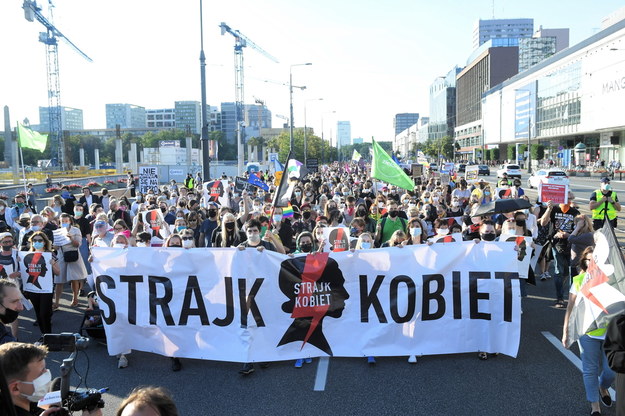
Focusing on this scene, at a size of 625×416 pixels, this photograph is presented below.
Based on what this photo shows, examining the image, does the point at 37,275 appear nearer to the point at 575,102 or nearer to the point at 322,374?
the point at 322,374

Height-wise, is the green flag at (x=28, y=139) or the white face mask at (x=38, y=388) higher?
the green flag at (x=28, y=139)

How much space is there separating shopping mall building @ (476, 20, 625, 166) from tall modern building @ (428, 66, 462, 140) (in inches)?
2062

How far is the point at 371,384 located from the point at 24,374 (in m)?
3.61

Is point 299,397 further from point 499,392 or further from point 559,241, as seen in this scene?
point 559,241

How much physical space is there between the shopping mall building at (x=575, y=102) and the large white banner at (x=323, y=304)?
5076 cm

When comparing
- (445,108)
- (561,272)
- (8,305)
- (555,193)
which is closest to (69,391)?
(8,305)

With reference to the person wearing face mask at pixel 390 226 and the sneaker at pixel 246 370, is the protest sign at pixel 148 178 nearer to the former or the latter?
the person wearing face mask at pixel 390 226

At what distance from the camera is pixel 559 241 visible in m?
8.70

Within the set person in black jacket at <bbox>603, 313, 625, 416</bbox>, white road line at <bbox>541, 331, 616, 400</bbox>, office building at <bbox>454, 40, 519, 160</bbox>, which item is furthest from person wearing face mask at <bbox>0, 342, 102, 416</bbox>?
office building at <bbox>454, 40, 519, 160</bbox>

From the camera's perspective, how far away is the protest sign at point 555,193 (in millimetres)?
10386

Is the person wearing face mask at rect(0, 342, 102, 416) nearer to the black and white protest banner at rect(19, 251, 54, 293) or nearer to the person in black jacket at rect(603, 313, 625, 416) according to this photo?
the person in black jacket at rect(603, 313, 625, 416)

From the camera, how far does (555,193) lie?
416 inches

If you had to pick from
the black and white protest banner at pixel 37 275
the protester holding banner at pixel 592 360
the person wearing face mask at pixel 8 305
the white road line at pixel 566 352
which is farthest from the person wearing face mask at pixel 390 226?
the person wearing face mask at pixel 8 305

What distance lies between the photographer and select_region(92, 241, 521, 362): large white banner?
6438 millimetres
